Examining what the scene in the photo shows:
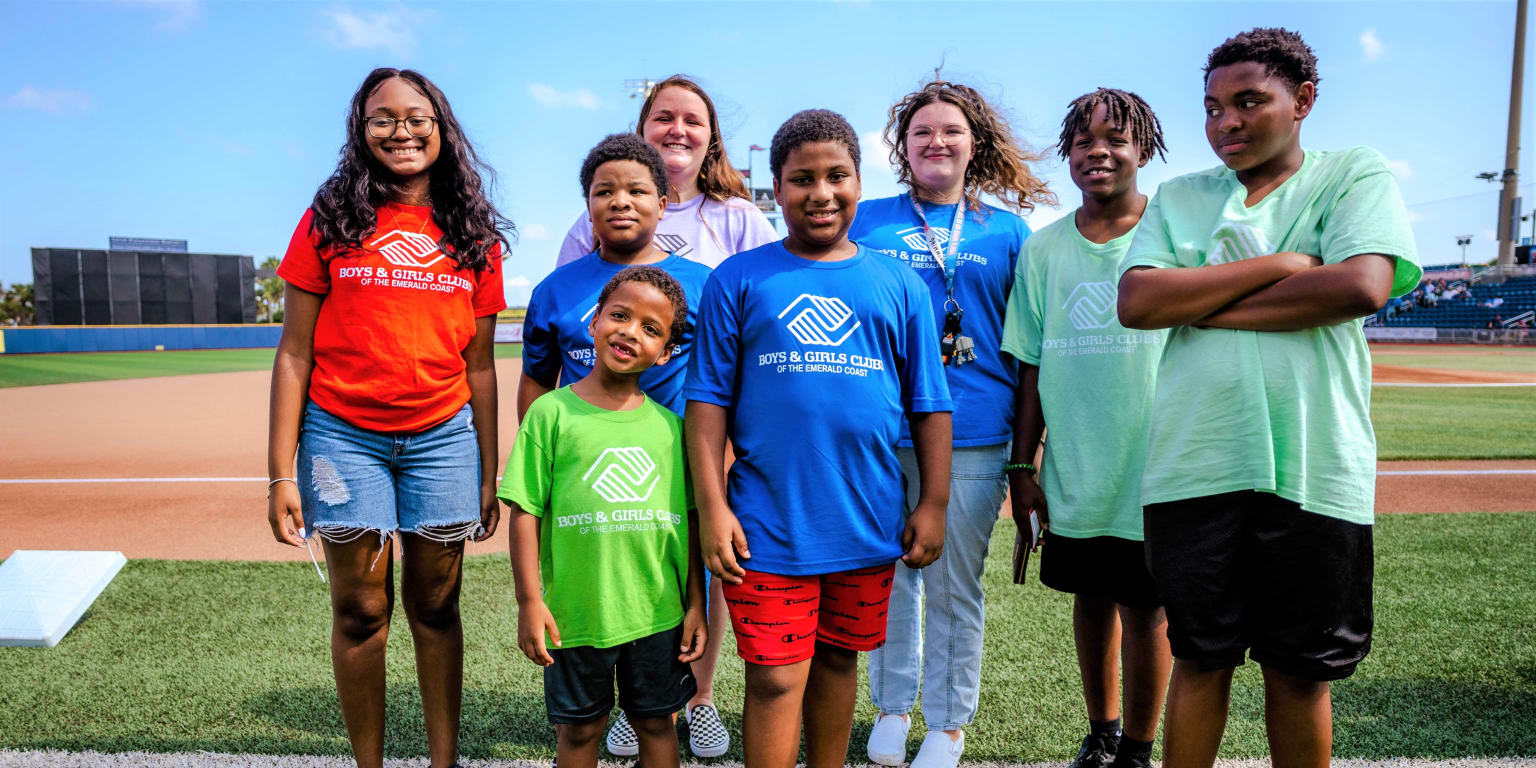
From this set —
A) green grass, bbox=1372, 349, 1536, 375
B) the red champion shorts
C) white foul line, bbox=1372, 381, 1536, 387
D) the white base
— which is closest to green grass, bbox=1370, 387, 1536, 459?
white foul line, bbox=1372, 381, 1536, 387

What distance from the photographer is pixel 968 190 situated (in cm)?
310

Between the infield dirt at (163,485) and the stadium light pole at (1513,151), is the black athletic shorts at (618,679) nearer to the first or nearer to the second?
the infield dirt at (163,485)

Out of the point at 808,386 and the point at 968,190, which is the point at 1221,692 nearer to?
the point at 808,386

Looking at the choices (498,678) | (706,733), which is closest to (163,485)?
(498,678)

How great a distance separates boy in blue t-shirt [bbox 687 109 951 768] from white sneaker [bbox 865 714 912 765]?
0.66 metres

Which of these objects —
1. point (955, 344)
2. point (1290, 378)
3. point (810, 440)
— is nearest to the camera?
point (1290, 378)

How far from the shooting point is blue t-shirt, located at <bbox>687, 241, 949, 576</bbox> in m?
2.16

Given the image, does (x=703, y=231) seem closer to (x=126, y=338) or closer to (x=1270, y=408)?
(x=1270, y=408)

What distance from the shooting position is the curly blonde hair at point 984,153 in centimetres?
307

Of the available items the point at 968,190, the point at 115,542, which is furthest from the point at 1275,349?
the point at 115,542

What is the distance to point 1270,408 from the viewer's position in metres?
2.00

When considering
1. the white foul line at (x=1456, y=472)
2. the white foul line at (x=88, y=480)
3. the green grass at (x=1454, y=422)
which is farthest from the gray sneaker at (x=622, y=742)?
the white foul line at (x=1456, y=472)

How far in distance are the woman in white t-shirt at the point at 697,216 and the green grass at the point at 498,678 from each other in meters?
0.23

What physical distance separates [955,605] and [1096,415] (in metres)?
0.80
